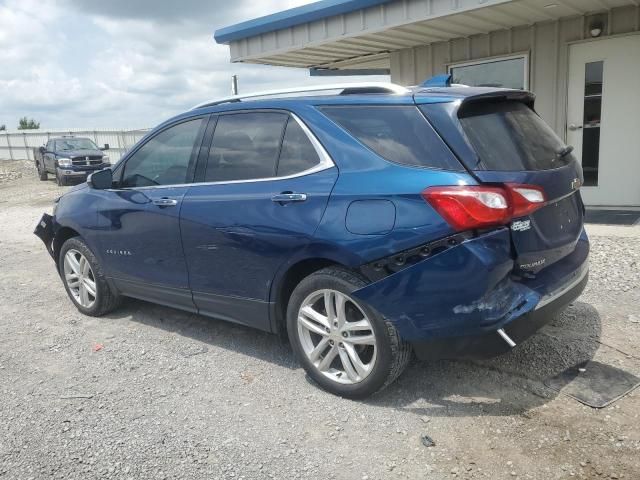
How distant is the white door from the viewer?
25.1 feet

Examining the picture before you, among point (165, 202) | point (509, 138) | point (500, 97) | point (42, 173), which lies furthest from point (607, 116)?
point (42, 173)

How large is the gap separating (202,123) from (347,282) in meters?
1.81

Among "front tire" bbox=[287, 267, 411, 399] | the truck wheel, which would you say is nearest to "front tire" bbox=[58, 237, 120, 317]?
"front tire" bbox=[287, 267, 411, 399]

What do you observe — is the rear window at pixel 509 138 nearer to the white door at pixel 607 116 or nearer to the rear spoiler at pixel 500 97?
the rear spoiler at pixel 500 97

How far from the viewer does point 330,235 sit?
3168 mm

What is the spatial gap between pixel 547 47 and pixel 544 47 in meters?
0.05

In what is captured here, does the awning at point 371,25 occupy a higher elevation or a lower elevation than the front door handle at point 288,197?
higher

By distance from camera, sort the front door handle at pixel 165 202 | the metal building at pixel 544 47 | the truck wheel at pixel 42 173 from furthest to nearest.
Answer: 1. the truck wheel at pixel 42 173
2. the metal building at pixel 544 47
3. the front door handle at pixel 165 202

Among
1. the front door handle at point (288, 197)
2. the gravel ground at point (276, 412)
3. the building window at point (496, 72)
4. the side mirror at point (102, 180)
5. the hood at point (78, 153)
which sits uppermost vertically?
the building window at point (496, 72)

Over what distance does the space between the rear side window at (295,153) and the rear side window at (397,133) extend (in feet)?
0.75

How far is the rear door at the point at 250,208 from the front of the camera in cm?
336

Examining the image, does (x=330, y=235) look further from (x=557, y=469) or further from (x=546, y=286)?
(x=557, y=469)

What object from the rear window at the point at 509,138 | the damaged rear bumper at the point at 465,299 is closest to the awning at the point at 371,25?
the rear window at the point at 509,138

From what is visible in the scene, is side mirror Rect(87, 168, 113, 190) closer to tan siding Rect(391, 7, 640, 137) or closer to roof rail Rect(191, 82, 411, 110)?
roof rail Rect(191, 82, 411, 110)
